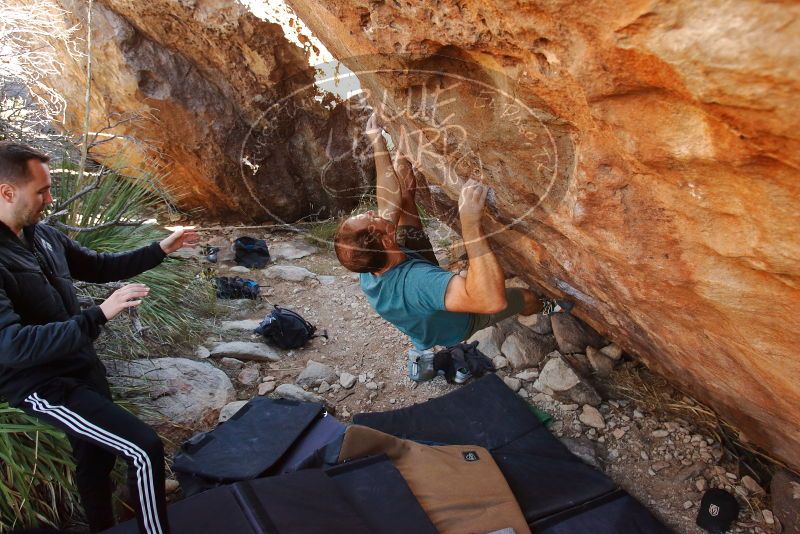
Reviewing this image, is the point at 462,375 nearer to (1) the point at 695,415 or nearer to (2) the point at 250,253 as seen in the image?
(1) the point at 695,415

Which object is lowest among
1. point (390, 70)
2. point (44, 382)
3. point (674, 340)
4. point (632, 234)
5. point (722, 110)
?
point (44, 382)

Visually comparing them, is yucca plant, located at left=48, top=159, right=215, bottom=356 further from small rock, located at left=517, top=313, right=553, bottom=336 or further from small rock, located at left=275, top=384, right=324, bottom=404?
small rock, located at left=517, top=313, right=553, bottom=336

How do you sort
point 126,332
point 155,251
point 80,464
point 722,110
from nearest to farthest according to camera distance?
point 722,110 → point 80,464 → point 155,251 → point 126,332

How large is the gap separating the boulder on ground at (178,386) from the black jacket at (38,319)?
3.28 feet

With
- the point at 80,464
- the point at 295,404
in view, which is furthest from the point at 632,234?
the point at 80,464

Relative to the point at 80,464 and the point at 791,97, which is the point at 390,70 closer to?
the point at 791,97

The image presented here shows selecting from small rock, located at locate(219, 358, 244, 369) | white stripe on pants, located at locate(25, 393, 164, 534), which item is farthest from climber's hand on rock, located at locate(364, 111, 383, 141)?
small rock, located at locate(219, 358, 244, 369)

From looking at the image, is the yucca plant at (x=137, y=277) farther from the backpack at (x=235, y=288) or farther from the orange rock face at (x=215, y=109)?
the orange rock face at (x=215, y=109)

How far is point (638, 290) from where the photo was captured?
2.27 metres

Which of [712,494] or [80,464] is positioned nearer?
[80,464]

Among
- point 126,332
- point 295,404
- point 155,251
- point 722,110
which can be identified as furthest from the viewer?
point 126,332

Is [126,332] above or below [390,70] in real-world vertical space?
below

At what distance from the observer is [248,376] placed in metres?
4.07

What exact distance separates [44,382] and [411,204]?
2000 millimetres
